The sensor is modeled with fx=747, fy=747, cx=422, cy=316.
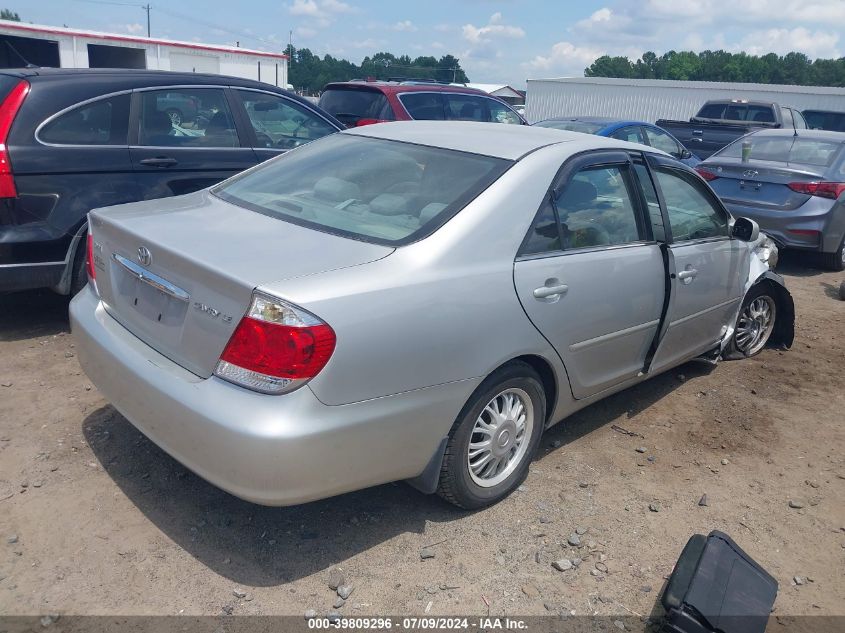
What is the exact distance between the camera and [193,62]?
78.8ft

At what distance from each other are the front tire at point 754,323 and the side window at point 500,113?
581 centimetres

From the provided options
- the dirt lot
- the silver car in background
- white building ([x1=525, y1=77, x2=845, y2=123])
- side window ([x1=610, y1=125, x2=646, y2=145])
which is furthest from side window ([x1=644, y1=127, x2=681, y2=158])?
white building ([x1=525, y1=77, x2=845, y2=123])

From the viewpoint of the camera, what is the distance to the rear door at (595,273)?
10.9ft

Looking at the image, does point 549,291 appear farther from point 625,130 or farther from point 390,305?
point 625,130

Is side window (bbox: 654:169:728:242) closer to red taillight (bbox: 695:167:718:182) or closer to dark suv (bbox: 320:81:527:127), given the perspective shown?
red taillight (bbox: 695:167:718:182)

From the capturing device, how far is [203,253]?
281 centimetres

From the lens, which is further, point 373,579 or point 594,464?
point 594,464

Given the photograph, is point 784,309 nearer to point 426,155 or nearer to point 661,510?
point 661,510

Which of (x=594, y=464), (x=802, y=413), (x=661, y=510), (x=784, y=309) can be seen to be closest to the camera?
(x=661, y=510)

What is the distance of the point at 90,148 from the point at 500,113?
6.90 meters

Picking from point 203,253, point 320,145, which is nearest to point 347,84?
point 320,145

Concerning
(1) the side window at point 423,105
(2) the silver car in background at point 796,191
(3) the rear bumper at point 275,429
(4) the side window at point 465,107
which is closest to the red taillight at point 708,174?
(2) the silver car in background at point 796,191

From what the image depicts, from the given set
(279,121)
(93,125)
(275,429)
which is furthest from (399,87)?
(275,429)

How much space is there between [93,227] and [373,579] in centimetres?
202
